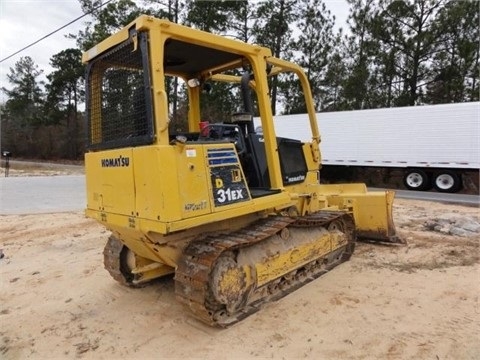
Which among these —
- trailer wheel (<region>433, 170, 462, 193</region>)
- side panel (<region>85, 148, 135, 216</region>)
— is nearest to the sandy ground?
side panel (<region>85, 148, 135, 216</region>)

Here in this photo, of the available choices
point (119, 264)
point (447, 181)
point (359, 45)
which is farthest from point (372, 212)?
point (359, 45)

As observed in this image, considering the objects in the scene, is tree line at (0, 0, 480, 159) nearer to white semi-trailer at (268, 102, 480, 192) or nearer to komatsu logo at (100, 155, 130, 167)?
white semi-trailer at (268, 102, 480, 192)

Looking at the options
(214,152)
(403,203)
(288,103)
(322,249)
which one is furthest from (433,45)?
(214,152)

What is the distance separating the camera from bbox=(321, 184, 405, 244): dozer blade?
6.56m

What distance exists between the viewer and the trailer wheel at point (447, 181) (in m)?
15.1

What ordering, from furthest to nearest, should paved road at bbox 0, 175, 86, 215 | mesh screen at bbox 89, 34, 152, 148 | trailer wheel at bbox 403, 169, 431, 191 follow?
1. trailer wheel at bbox 403, 169, 431, 191
2. paved road at bbox 0, 175, 86, 215
3. mesh screen at bbox 89, 34, 152, 148

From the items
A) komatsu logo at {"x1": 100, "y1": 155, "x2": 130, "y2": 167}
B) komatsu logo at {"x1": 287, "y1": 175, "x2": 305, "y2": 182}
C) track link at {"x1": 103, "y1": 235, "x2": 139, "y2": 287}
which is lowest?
track link at {"x1": 103, "y1": 235, "x2": 139, "y2": 287}

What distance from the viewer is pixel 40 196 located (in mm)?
12695

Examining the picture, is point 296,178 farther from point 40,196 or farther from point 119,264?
point 40,196

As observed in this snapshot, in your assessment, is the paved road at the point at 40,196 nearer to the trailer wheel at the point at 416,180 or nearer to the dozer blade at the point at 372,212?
the dozer blade at the point at 372,212

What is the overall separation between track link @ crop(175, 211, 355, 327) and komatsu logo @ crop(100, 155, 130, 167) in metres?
1.00

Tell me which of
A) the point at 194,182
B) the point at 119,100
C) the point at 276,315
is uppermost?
the point at 119,100

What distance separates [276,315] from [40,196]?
1069cm

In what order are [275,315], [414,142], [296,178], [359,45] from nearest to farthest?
[275,315], [296,178], [414,142], [359,45]
